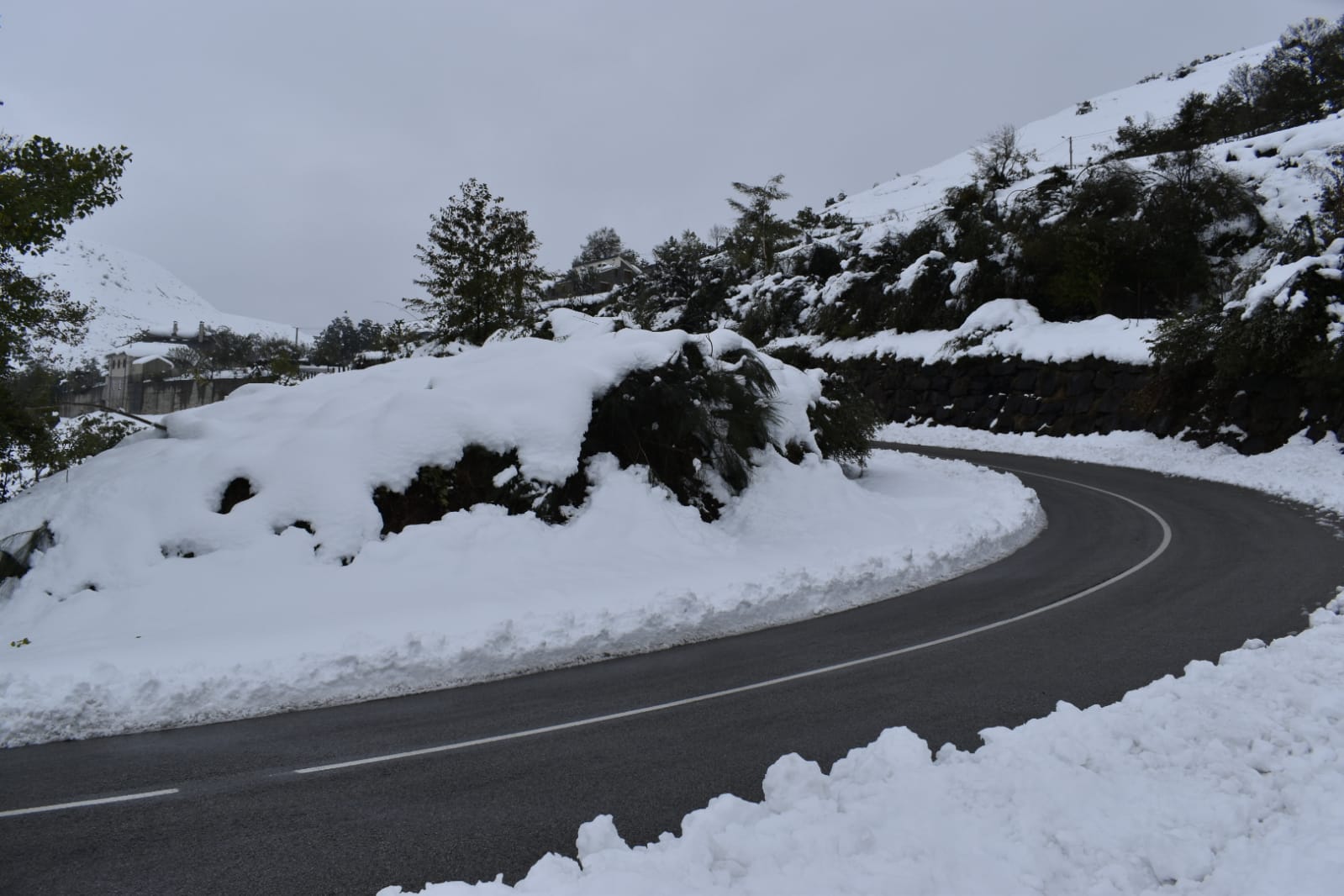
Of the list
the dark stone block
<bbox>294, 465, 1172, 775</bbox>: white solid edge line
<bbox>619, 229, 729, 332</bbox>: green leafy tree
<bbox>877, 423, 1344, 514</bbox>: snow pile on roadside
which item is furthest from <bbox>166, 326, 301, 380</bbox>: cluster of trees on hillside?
<bbox>294, 465, 1172, 775</bbox>: white solid edge line

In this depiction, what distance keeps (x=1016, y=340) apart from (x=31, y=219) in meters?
30.0

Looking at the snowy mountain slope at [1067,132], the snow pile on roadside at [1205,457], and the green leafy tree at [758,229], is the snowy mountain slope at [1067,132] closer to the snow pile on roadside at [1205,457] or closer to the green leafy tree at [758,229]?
the green leafy tree at [758,229]

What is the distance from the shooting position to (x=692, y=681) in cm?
730

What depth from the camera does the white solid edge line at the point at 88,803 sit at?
5.11 m

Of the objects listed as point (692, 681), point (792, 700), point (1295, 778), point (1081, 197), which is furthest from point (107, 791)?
point (1081, 197)

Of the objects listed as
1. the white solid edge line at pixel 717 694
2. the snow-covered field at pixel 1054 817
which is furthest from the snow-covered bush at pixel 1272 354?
Answer: the snow-covered field at pixel 1054 817

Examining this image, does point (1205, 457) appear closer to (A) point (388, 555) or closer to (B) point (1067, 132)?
(A) point (388, 555)

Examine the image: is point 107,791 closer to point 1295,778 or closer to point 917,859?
point 917,859

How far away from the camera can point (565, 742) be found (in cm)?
591

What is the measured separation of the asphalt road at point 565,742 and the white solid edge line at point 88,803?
0.26ft

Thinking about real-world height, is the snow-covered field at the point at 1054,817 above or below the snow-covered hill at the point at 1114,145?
below

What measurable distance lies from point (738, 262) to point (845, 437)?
37842 mm

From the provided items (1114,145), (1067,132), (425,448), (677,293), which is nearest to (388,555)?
(425,448)

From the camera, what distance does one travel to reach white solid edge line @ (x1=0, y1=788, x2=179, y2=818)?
5105 mm
